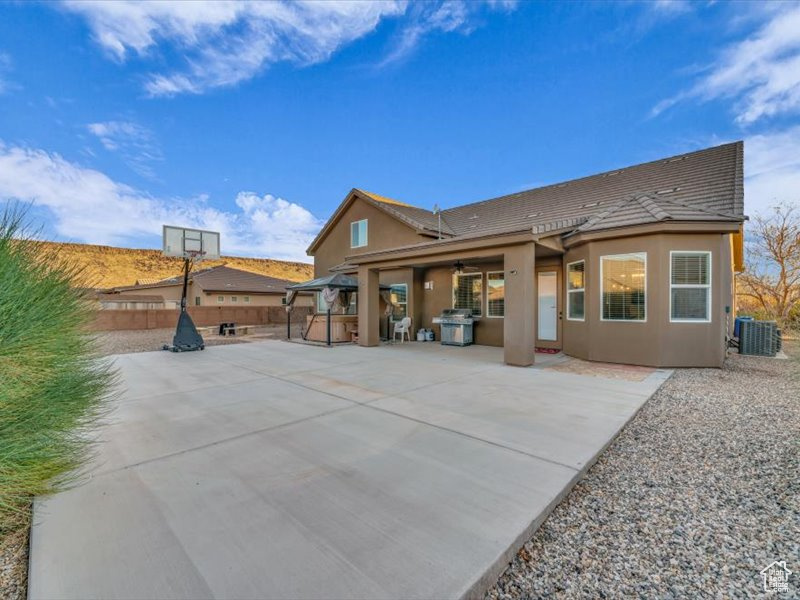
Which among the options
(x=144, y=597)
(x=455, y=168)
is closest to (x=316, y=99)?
(x=455, y=168)

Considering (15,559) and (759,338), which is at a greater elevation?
(759,338)

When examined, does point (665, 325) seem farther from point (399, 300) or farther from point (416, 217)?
point (416, 217)

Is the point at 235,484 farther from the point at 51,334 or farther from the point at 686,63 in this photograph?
the point at 686,63

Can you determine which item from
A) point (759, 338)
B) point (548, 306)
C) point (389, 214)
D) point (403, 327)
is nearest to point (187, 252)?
point (389, 214)

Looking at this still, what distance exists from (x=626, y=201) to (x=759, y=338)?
5.39 m

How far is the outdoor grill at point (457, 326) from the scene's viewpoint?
11352 mm

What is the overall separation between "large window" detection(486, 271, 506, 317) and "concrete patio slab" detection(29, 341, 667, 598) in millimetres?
5577

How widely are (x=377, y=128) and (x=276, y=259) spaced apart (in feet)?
141

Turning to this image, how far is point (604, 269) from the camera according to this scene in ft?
26.9

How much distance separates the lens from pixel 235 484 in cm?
275

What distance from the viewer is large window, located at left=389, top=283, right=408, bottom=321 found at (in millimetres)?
13289

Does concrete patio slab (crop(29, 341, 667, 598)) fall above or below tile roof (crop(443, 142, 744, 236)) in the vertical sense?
below

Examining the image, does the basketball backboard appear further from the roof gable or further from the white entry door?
the white entry door

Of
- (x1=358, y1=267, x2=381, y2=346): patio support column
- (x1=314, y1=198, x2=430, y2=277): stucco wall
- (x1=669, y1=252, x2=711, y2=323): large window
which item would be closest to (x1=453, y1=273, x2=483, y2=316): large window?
(x1=314, y1=198, x2=430, y2=277): stucco wall
